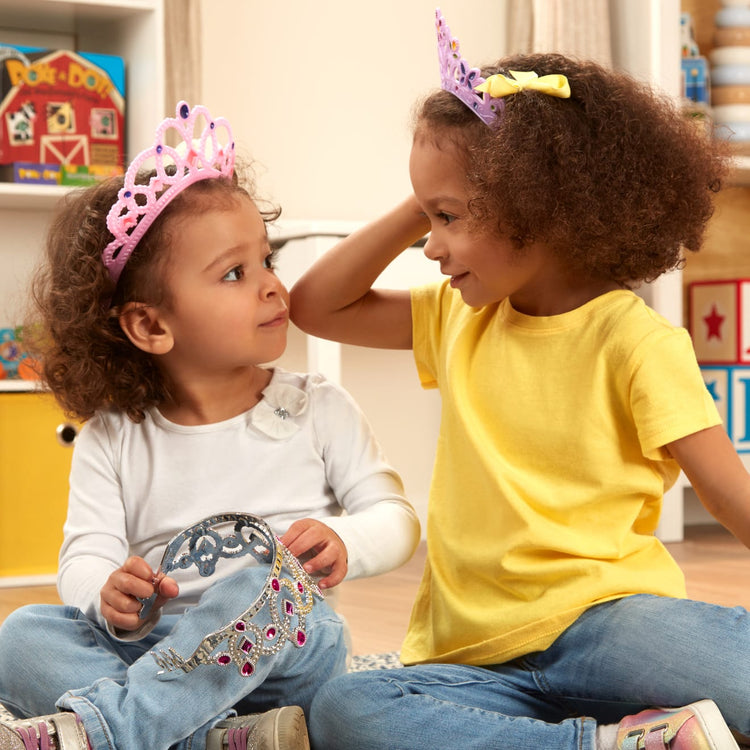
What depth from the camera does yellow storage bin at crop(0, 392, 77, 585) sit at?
7.04 ft

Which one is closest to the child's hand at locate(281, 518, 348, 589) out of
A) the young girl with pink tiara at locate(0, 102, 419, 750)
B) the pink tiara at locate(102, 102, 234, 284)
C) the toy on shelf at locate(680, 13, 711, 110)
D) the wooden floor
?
the young girl with pink tiara at locate(0, 102, 419, 750)

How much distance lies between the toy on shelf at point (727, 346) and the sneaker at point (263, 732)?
1779 millimetres

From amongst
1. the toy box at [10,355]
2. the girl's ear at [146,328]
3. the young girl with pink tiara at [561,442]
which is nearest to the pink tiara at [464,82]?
the young girl with pink tiara at [561,442]

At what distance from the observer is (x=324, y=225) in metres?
2.11

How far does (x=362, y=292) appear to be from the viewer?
4.07 feet

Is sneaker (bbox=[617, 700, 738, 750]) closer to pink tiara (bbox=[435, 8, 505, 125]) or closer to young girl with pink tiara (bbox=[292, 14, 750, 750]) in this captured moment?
young girl with pink tiara (bbox=[292, 14, 750, 750])

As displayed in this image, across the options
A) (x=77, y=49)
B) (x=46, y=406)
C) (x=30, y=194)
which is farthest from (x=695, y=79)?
(x=46, y=406)

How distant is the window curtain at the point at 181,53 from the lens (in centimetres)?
229

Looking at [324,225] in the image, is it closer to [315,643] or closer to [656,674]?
[315,643]

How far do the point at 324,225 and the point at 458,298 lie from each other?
37.2 inches

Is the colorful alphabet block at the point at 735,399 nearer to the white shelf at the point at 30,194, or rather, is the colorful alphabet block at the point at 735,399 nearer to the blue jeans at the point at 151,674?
the white shelf at the point at 30,194

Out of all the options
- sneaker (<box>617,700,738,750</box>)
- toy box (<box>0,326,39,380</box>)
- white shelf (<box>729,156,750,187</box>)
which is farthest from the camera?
white shelf (<box>729,156,750,187</box>)

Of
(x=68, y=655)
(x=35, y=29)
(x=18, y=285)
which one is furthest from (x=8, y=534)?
(x=68, y=655)

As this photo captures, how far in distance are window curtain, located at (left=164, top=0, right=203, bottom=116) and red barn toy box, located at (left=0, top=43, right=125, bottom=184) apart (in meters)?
0.11
